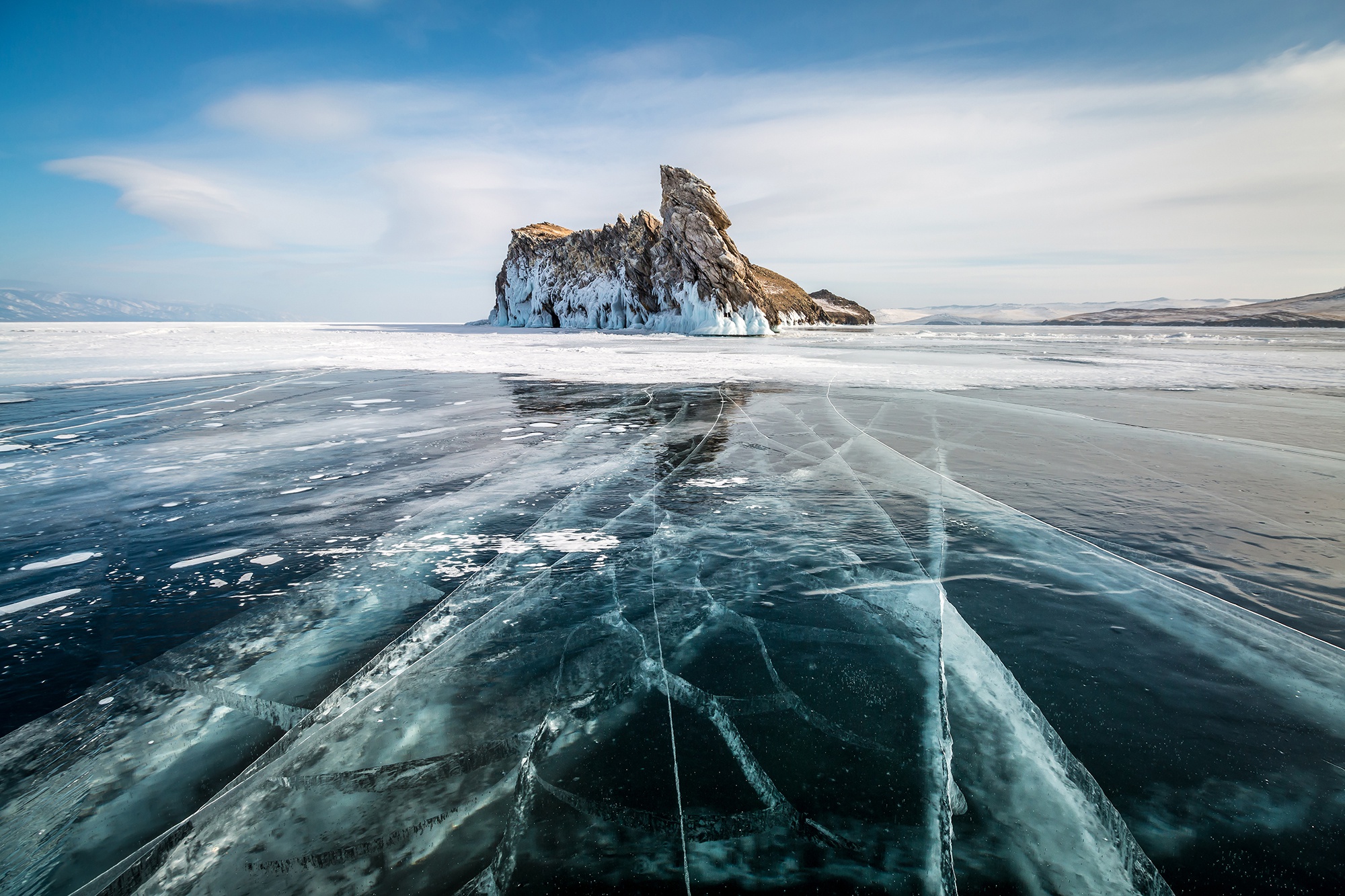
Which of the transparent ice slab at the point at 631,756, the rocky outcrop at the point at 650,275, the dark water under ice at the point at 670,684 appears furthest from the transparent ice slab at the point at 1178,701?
the rocky outcrop at the point at 650,275

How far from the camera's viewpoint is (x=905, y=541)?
12.6 feet

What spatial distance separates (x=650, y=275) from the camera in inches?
2018

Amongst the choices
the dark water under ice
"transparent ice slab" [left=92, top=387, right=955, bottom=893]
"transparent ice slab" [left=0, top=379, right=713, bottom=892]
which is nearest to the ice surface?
the dark water under ice

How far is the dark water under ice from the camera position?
5.31 feet

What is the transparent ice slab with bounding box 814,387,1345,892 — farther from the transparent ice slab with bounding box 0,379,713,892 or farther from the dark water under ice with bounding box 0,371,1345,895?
the transparent ice slab with bounding box 0,379,713,892

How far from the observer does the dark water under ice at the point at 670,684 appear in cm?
162

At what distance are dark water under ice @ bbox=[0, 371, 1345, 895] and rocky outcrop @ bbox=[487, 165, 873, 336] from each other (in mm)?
41916

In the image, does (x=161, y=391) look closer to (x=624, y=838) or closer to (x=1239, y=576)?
(x=624, y=838)

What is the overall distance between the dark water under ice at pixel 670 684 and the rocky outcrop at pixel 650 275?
1650 inches

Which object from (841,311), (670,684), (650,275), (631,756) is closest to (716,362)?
(670,684)

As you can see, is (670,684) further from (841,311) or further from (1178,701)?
(841,311)

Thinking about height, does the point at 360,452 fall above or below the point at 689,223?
below

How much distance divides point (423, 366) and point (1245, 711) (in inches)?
717

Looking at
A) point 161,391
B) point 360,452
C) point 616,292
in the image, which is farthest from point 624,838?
point 616,292
